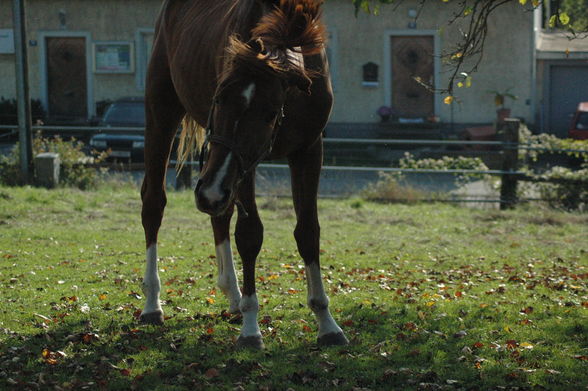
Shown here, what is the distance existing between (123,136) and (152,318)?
1326cm

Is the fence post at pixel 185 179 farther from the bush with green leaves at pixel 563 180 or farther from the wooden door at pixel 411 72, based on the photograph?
the wooden door at pixel 411 72

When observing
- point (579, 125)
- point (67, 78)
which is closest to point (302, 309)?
point (579, 125)

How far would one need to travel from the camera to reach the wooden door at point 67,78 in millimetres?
25969

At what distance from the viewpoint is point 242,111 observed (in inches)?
179

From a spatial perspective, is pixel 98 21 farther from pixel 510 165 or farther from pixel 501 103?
pixel 510 165

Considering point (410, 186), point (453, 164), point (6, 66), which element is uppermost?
point (6, 66)

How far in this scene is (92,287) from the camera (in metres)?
7.46

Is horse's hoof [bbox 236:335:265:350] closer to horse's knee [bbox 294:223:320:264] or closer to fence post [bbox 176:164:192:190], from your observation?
horse's knee [bbox 294:223:320:264]

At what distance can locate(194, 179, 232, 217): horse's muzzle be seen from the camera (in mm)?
4359

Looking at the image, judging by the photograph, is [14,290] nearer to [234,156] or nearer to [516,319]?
[234,156]

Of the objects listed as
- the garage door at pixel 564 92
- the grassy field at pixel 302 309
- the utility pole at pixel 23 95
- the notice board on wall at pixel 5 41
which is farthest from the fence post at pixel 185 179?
the garage door at pixel 564 92

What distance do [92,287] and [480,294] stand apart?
3460 mm

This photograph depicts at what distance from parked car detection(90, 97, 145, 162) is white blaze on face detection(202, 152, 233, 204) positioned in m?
11.5

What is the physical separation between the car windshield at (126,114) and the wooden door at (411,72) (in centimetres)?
793
